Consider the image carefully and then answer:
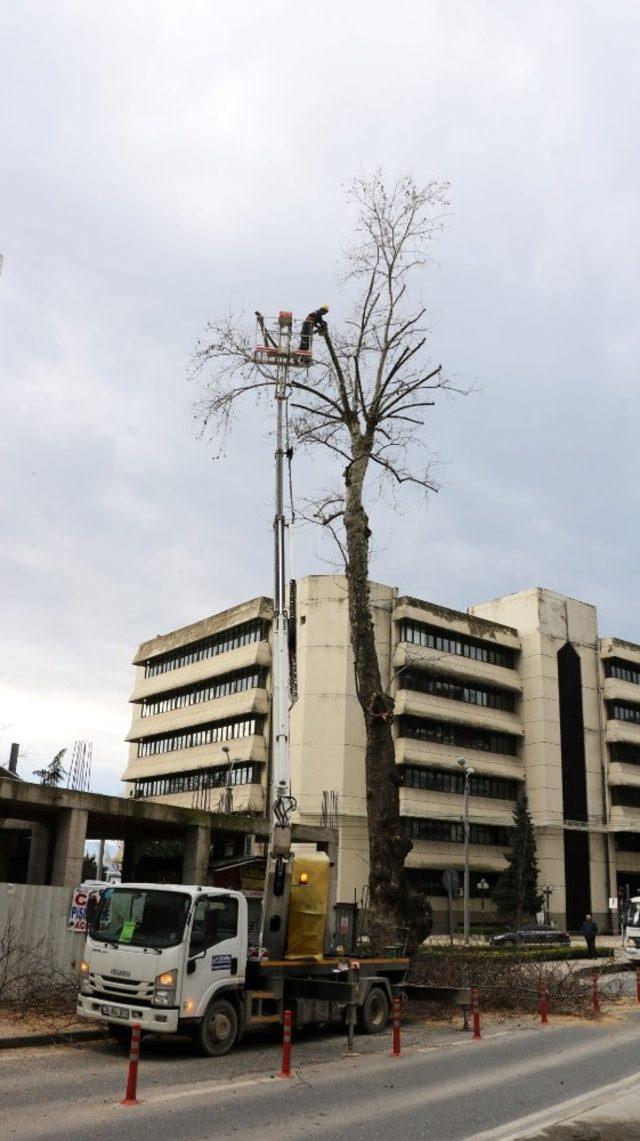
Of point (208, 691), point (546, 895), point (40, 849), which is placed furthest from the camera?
point (208, 691)

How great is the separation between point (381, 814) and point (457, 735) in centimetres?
4241

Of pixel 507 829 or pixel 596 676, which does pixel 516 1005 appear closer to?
pixel 507 829

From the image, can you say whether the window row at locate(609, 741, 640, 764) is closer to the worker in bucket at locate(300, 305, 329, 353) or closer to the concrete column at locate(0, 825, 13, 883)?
the concrete column at locate(0, 825, 13, 883)

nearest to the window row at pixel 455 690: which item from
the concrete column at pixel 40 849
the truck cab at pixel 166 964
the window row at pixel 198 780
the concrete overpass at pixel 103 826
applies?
the window row at pixel 198 780

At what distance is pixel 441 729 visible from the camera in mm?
59906

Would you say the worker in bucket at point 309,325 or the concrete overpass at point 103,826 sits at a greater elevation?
the worker in bucket at point 309,325

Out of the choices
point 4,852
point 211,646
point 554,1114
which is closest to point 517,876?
point 211,646

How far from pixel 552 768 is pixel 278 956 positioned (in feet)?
A: 168

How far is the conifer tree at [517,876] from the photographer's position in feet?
185

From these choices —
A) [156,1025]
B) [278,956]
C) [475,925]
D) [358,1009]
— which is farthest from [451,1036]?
[475,925]

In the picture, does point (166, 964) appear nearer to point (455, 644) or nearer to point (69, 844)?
point (69, 844)

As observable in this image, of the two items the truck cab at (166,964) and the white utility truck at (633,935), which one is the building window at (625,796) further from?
the truck cab at (166,964)

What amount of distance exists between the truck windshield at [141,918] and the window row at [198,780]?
42744mm

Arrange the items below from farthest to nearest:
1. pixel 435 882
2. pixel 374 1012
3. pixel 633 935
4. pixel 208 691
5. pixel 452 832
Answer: pixel 208 691, pixel 452 832, pixel 435 882, pixel 633 935, pixel 374 1012
